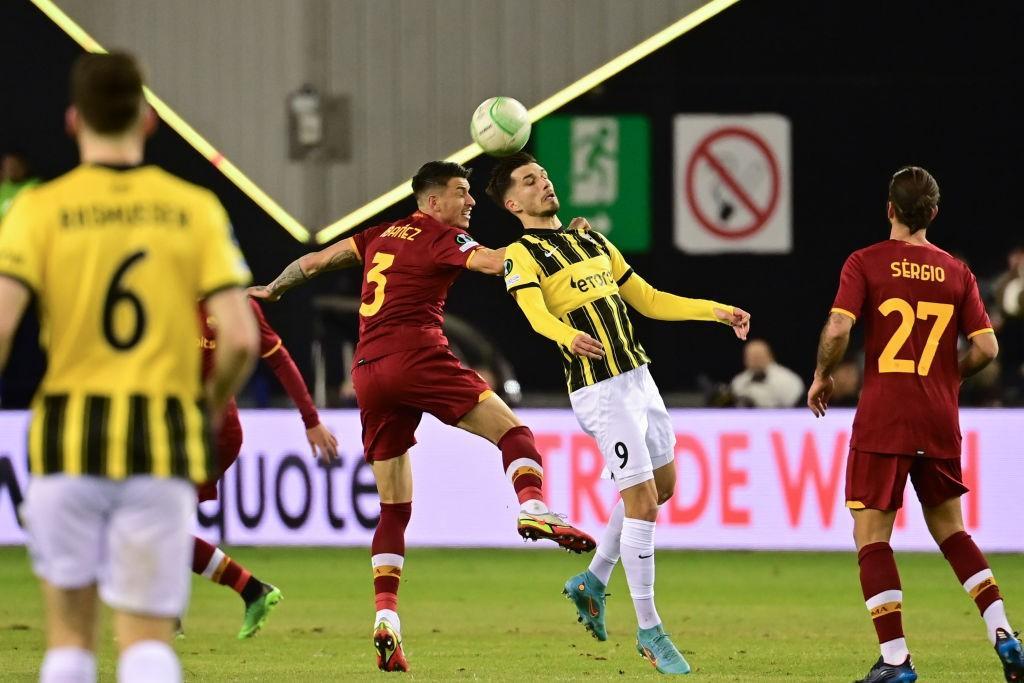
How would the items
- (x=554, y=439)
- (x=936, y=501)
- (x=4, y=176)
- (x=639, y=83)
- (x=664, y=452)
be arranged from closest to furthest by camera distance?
(x=936, y=501), (x=664, y=452), (x=554, y=439), (x=4, y=176), (x=639, y=83)

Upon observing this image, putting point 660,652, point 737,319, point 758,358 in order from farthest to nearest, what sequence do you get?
point 758,358, point 737,319, point 660,652

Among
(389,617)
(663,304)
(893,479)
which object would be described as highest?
(663,304)

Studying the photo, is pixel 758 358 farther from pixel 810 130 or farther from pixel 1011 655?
pixel 810 130

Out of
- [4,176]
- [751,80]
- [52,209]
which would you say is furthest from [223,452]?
[751,80]

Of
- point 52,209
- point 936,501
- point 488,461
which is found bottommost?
point 488,461

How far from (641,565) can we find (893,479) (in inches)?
47.9

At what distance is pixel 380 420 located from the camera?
7.73 m

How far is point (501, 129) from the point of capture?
831cm

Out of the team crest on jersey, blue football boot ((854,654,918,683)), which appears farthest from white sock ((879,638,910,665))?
the team crest on jersey

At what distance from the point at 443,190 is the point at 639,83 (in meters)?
14.7

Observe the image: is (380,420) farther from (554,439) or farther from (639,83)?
(639,83)

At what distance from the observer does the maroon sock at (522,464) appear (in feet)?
24.6

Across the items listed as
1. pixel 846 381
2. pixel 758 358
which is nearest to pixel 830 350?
pixel 758 358

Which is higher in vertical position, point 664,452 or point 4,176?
point 4,176
